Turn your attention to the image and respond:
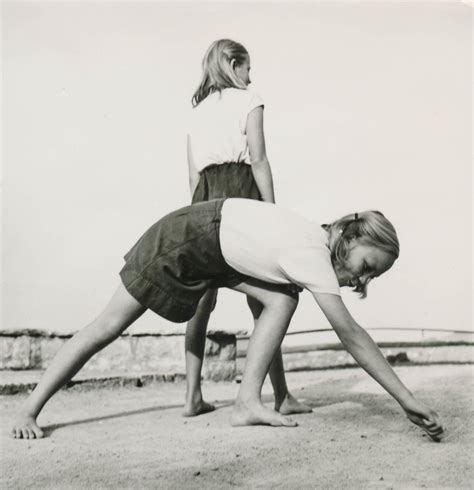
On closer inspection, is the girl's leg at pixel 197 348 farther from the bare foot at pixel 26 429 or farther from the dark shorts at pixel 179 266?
the bare foot at pixel 26 429

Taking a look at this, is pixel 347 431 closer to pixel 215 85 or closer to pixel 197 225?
pixel 197 225

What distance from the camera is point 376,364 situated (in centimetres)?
248

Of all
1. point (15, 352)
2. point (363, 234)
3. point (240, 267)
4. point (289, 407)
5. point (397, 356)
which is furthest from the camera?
point (397, 356)

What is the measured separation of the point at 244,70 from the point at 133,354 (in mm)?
2173

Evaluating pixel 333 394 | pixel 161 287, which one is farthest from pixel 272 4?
pixel 333 394

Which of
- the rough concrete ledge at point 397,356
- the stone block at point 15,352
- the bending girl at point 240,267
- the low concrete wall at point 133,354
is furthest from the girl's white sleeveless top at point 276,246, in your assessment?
the rough concrete ledge at point 397,356

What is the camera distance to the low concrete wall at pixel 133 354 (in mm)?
4633

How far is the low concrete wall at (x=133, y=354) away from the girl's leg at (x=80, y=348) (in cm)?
181

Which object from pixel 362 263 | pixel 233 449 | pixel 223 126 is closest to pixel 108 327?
pixel 233 449

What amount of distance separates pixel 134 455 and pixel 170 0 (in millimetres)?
2309

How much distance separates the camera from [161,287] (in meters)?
2.74

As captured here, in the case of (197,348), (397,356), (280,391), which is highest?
(197,348)

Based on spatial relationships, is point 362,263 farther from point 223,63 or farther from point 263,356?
point 223,63

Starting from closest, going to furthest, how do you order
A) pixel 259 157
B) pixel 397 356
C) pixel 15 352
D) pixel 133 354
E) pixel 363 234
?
pixel 363 234 < pixel 259 157 < pixel 15 352 < pixel 133 354 < pixel 397 356
